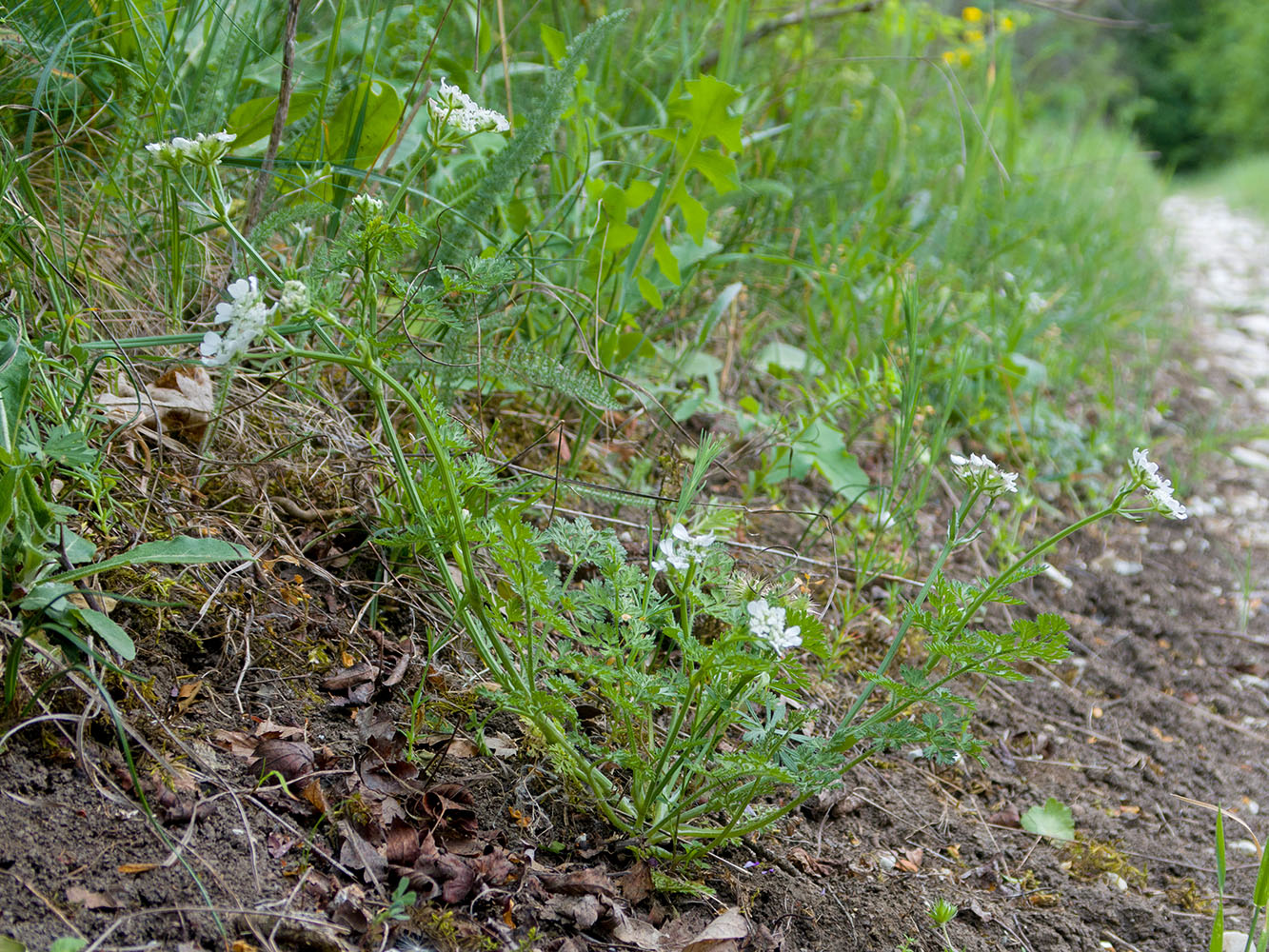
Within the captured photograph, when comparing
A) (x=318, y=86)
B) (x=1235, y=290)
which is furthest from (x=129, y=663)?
(x=1235, y=290)

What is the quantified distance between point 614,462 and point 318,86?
0.90 metres

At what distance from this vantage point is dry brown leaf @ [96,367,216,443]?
4.23 feet

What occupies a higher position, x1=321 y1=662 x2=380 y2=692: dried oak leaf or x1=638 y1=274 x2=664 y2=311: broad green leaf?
x1=638 y1=274 x2=664 y2=311: broad green leaf

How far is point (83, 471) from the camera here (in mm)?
1064

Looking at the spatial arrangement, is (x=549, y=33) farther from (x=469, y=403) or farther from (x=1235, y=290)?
(x=1235, y=290)

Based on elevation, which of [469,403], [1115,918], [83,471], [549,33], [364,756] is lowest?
[1115,918]

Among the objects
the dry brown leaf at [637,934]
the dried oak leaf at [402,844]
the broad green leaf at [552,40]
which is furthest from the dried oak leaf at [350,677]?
the broad green leaf at [552,40]

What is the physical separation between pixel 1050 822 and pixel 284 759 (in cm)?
118

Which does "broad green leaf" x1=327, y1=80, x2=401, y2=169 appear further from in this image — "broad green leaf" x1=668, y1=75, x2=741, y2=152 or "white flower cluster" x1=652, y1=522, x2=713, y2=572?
"white flower cluster" x1=652, y1=522, x2=713, y2=572

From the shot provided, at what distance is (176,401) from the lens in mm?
1321

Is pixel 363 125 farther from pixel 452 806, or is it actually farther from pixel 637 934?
pixel 637 934

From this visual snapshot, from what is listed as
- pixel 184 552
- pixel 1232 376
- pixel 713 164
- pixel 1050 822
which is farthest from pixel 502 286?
pixel 1232 376

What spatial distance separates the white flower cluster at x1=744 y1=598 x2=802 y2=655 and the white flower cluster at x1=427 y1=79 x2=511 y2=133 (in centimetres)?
60

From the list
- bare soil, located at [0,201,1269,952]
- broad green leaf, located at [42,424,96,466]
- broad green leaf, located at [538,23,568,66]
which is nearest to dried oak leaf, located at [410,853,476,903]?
bare soil, located at [0,201,1269,952]
